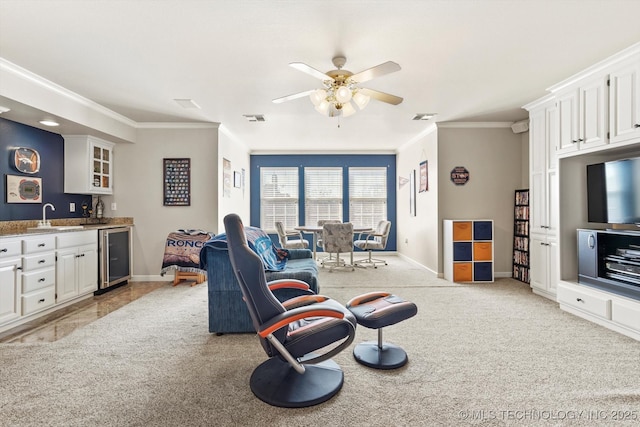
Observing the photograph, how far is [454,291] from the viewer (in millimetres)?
4375

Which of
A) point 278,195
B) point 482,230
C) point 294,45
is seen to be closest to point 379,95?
point 294,45

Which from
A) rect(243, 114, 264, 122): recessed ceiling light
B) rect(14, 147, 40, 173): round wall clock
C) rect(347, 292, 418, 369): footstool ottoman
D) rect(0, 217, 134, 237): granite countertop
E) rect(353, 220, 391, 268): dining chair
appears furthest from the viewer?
rect(353, 220, 391, 268): dining chair

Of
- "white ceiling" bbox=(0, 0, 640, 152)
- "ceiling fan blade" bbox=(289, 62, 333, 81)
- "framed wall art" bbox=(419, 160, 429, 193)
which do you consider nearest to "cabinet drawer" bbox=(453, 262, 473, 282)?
"framed wall art" bbox=(419, 160, 429, 193)

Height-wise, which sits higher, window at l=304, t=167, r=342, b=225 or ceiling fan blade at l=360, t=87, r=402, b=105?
ceiling fan blade at l=360, t=87, r=402, b=105

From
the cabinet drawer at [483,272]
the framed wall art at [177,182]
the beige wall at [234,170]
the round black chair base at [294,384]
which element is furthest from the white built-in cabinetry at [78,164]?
the cabinet drawer at [483,272]

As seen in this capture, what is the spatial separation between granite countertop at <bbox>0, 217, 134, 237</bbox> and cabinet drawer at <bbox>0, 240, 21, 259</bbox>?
82 millimetres

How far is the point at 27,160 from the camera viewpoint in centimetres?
395

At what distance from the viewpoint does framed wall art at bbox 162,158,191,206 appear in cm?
508

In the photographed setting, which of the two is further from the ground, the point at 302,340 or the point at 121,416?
the point at 302,340

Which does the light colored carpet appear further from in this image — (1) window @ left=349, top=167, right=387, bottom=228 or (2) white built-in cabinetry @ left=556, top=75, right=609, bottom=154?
(1) window @ left=349, top=167, right=387, bottom=228

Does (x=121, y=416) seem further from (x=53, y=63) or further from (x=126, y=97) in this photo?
(x=126, y=97)

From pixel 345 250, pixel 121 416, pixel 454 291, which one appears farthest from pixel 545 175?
pixel 121 416

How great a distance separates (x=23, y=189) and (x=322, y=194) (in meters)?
5.39

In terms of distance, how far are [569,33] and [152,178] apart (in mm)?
5292
